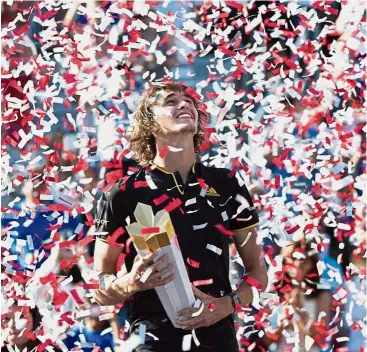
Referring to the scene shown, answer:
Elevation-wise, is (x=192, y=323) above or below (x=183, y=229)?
below

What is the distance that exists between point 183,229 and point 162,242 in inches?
17.6

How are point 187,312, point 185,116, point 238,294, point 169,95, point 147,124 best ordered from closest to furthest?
point 187,312 → point 238,294 → point 185,116 → point 169,95 → point 147,124

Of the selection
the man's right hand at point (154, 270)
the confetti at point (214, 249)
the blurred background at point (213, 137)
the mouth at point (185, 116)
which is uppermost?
the mouth at point (185, 116)

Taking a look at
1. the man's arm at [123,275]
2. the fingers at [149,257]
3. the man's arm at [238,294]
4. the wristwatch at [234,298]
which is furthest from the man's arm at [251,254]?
the fingers at [149,257]

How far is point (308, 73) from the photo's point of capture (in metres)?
5.28

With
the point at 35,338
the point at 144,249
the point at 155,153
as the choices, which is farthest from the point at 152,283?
the point at 35,338

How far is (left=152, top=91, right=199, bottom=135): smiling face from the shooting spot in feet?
11.3

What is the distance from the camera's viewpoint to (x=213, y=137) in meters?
5.05

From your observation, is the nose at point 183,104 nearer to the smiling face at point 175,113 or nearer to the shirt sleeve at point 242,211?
the smiling face at point 175,113

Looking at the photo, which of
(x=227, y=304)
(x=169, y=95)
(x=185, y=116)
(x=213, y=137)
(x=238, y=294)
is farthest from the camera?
(x=213, y=137)

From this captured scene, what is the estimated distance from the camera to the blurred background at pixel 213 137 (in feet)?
15.8

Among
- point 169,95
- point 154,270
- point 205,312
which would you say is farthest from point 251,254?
point 169,95

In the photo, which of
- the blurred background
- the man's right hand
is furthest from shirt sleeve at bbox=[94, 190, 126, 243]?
the blurred background

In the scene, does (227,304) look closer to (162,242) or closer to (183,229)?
(183,229)
